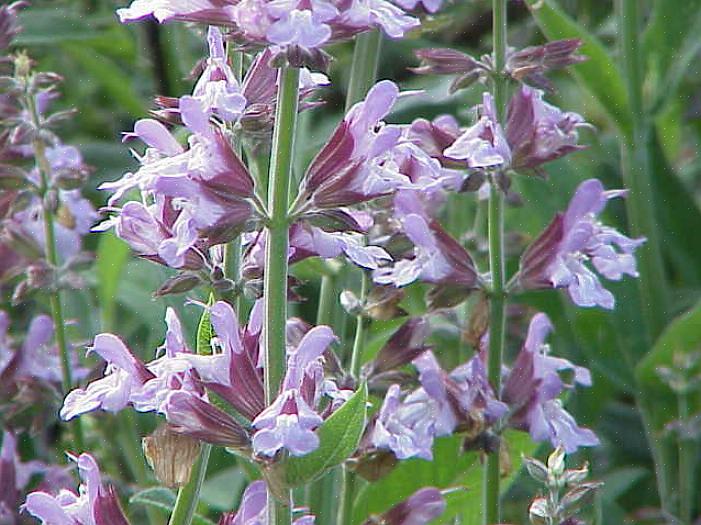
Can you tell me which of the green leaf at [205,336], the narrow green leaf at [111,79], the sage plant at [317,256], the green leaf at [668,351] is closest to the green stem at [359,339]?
the sage plant at [317,256]

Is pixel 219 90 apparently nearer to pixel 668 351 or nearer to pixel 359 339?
pixel 359 339

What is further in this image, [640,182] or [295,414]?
[640,182]

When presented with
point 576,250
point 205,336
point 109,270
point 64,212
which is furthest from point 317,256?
point 109,270

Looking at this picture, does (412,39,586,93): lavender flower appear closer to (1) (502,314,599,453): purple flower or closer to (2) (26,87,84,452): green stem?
(1) (502,314,599,453): purple flower

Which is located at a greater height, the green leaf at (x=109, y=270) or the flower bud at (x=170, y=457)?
the green leaf at (x=109, y=270)

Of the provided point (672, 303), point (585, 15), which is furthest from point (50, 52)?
point (672, 303)

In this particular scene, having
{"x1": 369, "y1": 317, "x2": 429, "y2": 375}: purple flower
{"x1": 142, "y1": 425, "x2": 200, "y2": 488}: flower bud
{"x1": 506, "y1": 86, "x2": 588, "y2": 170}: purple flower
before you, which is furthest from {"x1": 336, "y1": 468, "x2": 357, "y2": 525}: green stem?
{"x1": 506, "y1": 86, "x2": 588, "y2": 170}: purple flower

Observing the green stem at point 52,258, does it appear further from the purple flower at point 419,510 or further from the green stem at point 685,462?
the green stem at point 685,462
